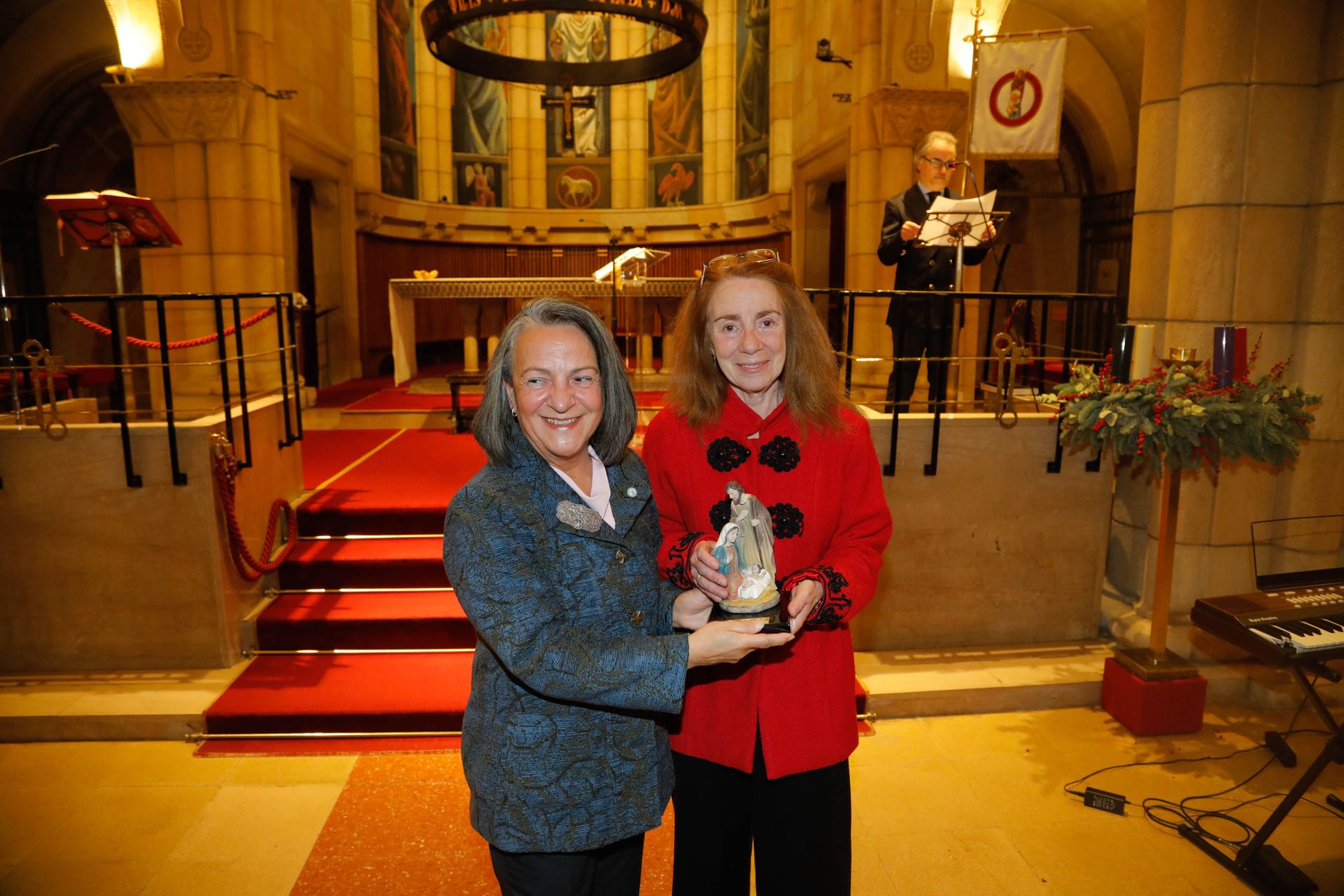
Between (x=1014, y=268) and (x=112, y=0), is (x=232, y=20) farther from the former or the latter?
(x=1014, y=268)

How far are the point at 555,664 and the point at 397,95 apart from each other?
12.8m

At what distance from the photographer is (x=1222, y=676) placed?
425 cm

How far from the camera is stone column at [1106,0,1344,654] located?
3.94 meters

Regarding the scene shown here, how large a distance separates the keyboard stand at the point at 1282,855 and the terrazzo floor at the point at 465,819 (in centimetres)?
8

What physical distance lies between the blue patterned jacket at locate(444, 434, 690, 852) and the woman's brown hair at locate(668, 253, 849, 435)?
0.34 metres

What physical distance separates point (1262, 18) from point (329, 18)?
30.9ft

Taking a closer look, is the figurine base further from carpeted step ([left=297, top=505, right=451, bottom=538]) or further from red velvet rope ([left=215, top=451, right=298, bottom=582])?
carpeted step ([left=297, top=505, right=451, bottom=538])

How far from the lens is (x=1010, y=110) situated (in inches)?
236

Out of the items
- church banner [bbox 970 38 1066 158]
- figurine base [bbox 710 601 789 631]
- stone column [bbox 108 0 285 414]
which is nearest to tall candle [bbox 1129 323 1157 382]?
church banner [bbox 970 38 1066 158]

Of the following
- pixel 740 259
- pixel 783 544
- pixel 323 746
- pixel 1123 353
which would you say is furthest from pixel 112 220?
pixel 1123 353

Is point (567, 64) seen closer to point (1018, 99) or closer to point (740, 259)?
point (1018, 99)

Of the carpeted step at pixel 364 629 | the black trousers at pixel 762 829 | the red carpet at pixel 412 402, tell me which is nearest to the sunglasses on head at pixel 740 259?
the black trousers at pixel 762 829

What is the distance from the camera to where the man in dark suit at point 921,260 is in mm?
5195

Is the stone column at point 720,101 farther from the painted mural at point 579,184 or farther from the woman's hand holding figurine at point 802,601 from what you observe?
the woman's hand holding figurine at point 802,601
